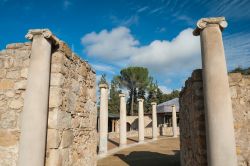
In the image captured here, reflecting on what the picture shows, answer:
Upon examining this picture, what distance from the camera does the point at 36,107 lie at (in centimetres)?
425

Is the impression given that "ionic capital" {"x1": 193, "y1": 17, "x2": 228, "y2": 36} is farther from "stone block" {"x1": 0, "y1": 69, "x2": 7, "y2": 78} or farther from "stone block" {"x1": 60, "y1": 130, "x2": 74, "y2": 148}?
"stone block" {"x1": 0, "y1": 69, "x2": 7, "y2": 78}

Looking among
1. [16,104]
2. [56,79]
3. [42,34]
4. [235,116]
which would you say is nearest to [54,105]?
[56,79]

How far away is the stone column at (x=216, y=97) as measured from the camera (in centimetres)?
421

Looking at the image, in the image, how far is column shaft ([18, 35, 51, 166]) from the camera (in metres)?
4.11

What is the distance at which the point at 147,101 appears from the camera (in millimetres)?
56000

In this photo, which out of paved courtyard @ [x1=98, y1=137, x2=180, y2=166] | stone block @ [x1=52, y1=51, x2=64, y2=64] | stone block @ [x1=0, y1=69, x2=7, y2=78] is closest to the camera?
stone block @ [x1=52, y1=51, x2=64, y2=64]

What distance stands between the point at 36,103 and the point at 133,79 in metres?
50.4

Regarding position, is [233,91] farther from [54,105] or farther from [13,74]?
[13,74]

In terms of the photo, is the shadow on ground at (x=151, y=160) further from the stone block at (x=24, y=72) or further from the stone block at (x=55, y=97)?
→ the stone block at (x=24, y=72)

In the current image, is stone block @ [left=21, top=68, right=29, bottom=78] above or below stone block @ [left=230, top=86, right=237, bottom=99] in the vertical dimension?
above

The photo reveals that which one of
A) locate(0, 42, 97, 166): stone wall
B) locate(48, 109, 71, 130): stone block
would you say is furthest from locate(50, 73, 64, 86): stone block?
locate(48, 109, 71, 130): stone block

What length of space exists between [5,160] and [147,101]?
5203cm

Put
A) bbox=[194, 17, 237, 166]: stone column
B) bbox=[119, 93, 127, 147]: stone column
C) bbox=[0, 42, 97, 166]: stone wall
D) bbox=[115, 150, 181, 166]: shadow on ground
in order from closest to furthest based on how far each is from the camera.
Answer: bbox=[194, 17, 237, 166]: stone column, bbox=[0, 42, 97, 166]: stone wall, bbox=[115, 150, 181, 166]: shadow on ground, bbox=[119, 93, 127, 147]: stone column

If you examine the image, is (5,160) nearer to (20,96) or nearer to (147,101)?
(20,96)
